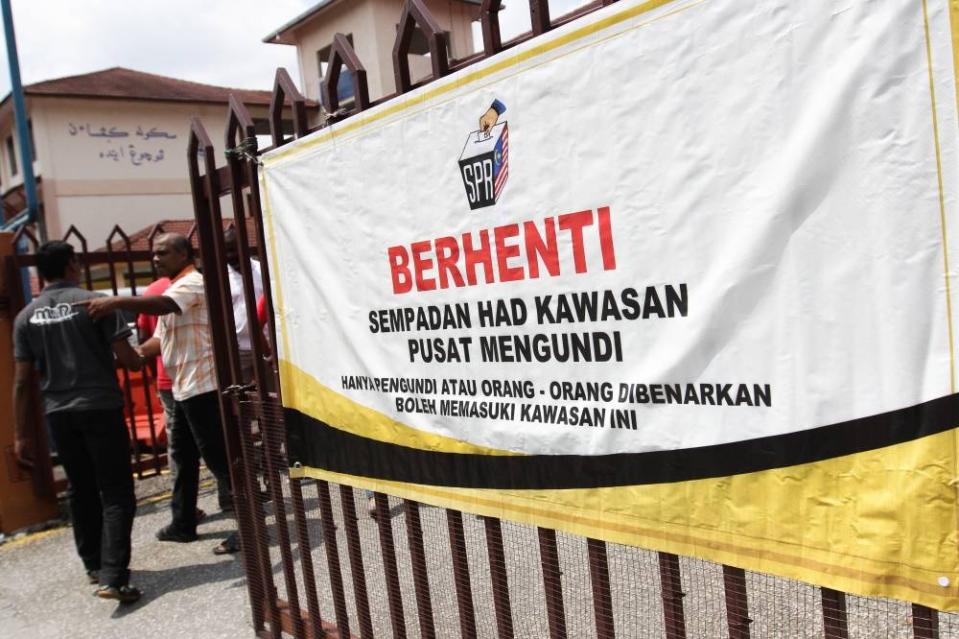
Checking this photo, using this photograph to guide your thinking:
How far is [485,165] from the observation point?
215cm

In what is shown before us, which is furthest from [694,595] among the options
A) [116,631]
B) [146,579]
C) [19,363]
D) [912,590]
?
[19,363]

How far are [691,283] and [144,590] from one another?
Answer: 3.74 m

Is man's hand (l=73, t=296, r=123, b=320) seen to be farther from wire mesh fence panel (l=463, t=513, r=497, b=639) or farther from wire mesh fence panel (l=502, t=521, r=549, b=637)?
wire mesh fence panel (l=502, t=521, r=549, b=637)

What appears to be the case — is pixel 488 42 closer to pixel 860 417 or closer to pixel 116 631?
pixel 860 417

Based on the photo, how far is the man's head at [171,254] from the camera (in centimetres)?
459

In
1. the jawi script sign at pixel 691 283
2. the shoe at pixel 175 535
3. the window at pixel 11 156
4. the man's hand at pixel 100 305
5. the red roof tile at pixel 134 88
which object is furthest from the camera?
the window at pixel 11 156

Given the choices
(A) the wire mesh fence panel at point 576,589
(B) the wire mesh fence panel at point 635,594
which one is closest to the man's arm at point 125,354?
(A) the wire mesh fence panel at point 576,589

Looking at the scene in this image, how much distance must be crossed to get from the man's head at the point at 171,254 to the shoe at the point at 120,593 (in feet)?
5.77

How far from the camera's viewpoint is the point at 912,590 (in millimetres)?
1479

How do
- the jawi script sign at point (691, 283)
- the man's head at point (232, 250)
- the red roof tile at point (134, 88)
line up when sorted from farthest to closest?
the red roof tile at point (134, 88) < the man's head at point (232, 250) < the jawi script sign at point (691, 283)

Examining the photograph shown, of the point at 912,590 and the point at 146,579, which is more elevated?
the point at 912,590

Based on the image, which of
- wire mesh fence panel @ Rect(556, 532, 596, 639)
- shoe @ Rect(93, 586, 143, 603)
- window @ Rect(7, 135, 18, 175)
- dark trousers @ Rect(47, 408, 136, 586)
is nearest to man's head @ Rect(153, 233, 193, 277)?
dark trousers @ Rect(47, 408, 136, 586)

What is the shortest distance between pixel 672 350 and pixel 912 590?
25.4 inches

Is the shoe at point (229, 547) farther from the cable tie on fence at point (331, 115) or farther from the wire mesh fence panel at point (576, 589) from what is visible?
the cable tie on fence at point (331, 115)
